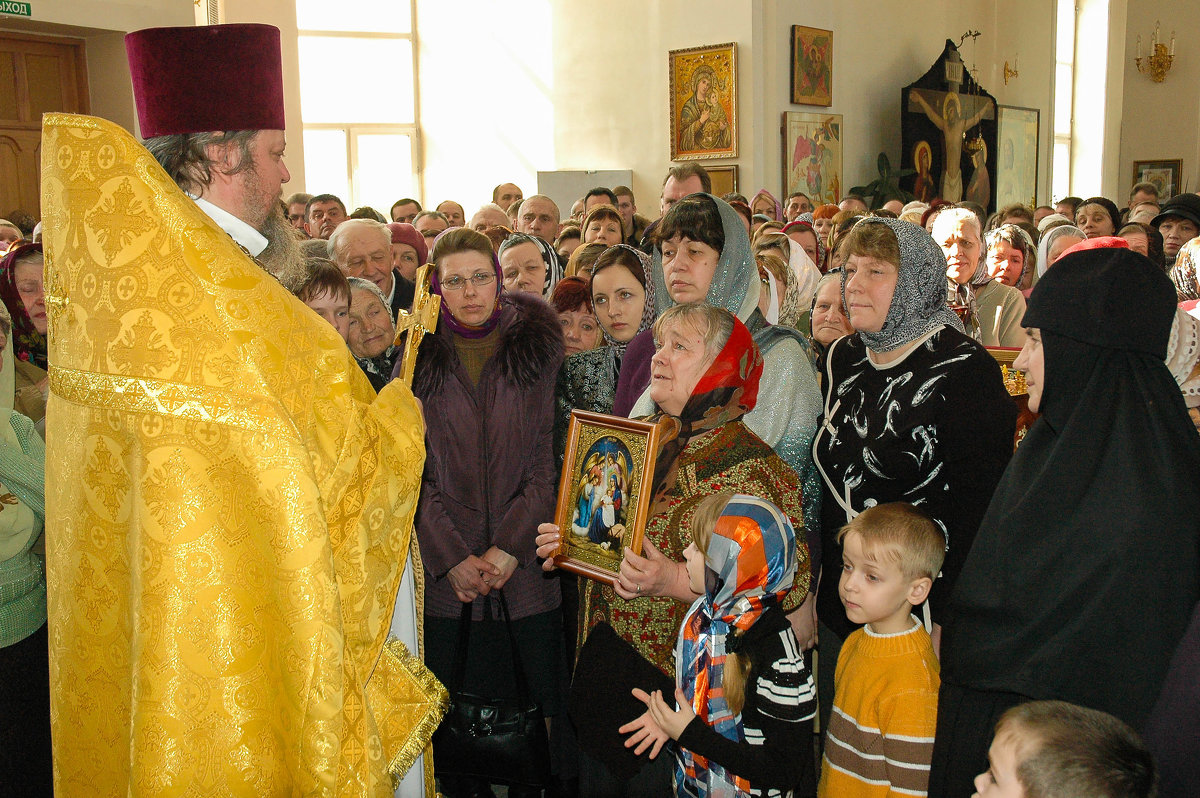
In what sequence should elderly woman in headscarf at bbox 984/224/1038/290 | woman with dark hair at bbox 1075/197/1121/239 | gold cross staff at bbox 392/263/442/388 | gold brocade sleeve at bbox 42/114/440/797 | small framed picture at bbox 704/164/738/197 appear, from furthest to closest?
1. small framed picture at bbox 704/164/738/197
2. woman with dark hair at bbox 1075/197/1121/239
3. elderly woman in headscarf at bbox 984/224/1038/290
4. gold cross staff at bbox 392/263/442/388
5. gold brocade sleeve at bbox 42/114/440/797

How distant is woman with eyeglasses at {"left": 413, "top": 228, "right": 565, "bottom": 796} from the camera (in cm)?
325

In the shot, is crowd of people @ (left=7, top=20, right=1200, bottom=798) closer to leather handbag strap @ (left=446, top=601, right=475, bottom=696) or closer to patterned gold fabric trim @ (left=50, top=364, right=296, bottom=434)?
leather handbag strap @ (left=446, top=601, right=475, bottom=696)

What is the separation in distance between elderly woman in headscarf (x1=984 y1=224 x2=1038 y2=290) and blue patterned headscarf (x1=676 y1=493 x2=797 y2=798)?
4.61 meters

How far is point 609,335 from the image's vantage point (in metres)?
3.89

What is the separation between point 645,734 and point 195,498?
1132 millimetres

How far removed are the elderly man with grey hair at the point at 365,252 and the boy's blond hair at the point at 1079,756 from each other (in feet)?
12.4

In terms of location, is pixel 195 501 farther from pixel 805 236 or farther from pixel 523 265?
pixel 805 236

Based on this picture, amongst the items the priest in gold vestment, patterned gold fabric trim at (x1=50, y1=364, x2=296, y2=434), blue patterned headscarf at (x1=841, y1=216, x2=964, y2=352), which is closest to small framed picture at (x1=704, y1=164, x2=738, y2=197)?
blue patterned headscarf at (x1=841, y1=216, x2=964, y2=352)

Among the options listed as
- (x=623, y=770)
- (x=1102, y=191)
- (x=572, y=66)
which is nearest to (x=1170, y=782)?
(x=623, y=770)

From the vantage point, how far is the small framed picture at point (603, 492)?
2371mm

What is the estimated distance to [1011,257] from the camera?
6273mm

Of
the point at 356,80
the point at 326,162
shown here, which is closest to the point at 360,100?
the point at 356,80

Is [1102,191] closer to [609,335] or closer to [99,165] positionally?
[609,335]

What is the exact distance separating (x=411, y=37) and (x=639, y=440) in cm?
1469
